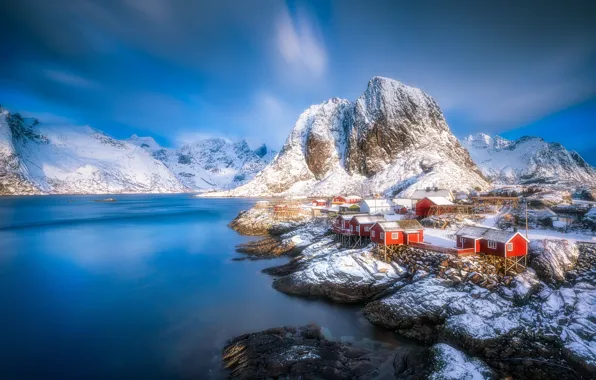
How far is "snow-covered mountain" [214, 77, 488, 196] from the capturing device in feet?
369

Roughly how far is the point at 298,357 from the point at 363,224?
2284 cm

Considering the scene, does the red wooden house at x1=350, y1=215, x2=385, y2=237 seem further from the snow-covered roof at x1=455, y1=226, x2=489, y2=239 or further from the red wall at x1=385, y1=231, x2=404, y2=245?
the snow-covered roof at x1=455, y1=226, x2=489, y2=239

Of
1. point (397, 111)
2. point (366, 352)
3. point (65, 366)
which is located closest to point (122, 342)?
point (65, 366)

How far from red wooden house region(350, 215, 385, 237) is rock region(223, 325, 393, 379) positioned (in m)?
19.1

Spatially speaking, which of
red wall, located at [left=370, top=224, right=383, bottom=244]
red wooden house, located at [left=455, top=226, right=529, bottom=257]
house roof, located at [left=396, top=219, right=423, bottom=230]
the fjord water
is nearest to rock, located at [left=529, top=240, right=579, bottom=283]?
red wooden house, located at [left=455, top=226, right=529, bottom=257]

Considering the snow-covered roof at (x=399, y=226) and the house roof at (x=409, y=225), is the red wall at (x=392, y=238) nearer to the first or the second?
the snow-covered roof at (x=399, y=226)

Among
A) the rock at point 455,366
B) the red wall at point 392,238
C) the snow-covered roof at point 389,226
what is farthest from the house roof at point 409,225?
the rock at point 455,366

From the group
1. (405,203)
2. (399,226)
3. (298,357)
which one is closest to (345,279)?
(399,226)

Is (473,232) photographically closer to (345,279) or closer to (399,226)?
(399,226)

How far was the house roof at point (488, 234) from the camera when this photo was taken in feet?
77.8

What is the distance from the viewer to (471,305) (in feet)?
61.9

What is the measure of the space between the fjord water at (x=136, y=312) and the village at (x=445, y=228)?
31.9 feet

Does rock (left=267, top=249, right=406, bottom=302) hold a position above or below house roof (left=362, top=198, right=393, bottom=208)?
below

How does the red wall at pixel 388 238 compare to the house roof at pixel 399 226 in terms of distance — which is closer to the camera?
the red wall at pixel 388 238
